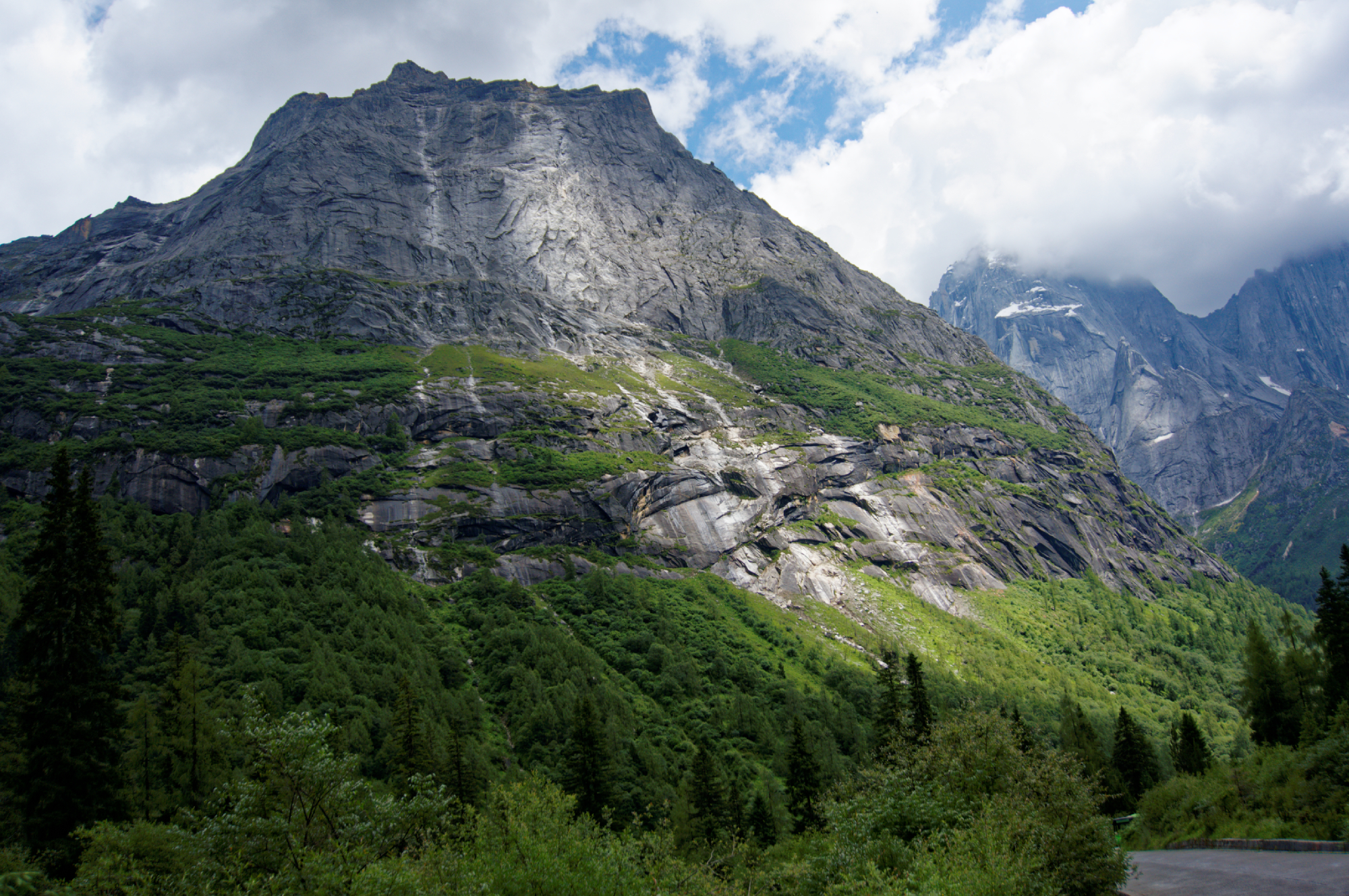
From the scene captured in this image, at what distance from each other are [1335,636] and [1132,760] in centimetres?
2977

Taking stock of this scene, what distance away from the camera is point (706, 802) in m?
57.8

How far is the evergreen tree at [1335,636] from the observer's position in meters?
56.2

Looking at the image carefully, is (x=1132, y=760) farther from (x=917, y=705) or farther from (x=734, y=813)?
(x=734, y=813)

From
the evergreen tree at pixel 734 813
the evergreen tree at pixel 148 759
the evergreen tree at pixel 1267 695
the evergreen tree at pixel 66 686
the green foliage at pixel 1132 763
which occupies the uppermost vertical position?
the evergreen tree at pixel 66 686

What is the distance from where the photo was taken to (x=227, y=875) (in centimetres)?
2491

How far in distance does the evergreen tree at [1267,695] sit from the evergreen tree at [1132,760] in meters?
12.3

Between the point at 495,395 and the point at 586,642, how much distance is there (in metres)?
94.8

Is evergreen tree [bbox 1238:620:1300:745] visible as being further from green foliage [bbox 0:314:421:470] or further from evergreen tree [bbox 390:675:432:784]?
green foliage [bbox 0:314:421:470]

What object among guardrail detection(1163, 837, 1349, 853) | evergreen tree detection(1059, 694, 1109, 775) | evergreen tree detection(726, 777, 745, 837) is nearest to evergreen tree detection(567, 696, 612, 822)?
evergreen tree detection(726, 777, 745, 837)

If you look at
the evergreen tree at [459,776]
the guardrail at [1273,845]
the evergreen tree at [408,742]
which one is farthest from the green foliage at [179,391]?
the guardrail at [1273,845]

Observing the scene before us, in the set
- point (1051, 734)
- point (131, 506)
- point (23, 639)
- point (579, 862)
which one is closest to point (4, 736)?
point (23, 639)

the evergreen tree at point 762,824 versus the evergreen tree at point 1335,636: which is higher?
the evergreen tree at point 1335,636

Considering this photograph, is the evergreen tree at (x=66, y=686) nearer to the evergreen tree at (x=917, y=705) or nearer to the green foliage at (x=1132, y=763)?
the evergreen tree at (x=917, y=705)

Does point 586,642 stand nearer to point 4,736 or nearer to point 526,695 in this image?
point 526,695
